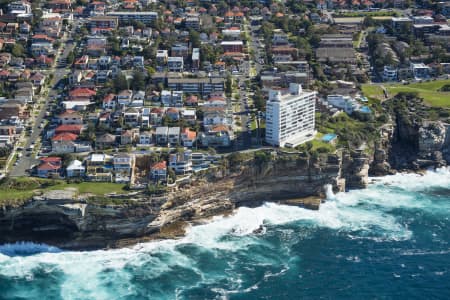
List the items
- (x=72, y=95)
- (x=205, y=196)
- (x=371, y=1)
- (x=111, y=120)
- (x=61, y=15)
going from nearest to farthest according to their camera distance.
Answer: (x=205, y=196) → (x=111, y=120) → (x=72, y=95) → (x=61, y=15) → (x=371, y=1)

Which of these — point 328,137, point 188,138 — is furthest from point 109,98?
point 328,137

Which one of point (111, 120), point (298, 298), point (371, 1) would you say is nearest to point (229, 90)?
point (111, 120)

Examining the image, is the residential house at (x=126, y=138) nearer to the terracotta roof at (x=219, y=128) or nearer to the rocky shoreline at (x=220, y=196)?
the terracotta roof at (x=219, y=128)

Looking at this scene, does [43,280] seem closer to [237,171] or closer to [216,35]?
[237,171]

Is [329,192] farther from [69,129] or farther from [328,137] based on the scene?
[69,129]

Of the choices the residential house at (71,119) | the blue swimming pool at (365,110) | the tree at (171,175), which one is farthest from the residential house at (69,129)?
the blue swimming pool at (365,110)
